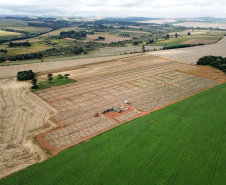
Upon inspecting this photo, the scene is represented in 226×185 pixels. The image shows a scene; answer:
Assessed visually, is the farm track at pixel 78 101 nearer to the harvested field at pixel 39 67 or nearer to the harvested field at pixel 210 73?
the harvested field at pixel 210 73

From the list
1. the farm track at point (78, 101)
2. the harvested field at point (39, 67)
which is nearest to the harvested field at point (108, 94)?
the farm track at point (78, 101)

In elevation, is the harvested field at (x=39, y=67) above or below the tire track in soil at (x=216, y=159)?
above

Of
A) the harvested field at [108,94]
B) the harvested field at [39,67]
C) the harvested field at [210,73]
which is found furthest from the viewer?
the harvested field at [39,67]

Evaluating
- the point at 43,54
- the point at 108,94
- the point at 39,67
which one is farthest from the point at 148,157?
the point at 43,54

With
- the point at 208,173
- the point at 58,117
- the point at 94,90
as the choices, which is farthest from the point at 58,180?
the point at 94,90

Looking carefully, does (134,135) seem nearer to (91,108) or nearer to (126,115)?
(126,115)

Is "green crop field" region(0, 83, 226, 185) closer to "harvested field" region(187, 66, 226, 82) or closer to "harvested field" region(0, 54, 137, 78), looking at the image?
"harvested field" region(187, 66, 226, 82)

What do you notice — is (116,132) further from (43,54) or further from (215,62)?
(43,54)
